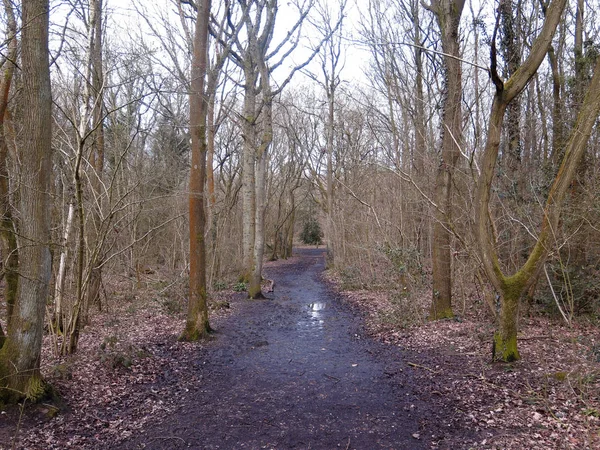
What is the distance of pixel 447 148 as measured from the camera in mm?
7992

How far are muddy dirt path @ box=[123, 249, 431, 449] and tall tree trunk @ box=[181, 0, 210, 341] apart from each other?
678mm

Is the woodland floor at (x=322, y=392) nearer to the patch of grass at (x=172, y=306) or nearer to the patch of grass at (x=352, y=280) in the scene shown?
the patch of grass at (x=172, y=306)

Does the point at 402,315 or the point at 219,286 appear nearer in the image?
the point at 402,315

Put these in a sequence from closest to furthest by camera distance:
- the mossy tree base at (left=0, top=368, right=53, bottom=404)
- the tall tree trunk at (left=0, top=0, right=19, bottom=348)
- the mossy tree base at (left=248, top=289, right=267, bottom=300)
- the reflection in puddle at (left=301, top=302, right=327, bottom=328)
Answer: the mossy tree base at (left=0, top=368, right=53, bottom=404) < the tall tree trunk at (left=0, top=0, right=19, bottom=348) < the reflection in puddle at (left=301, top=302, right=327, bottom=328) < the mossy tree base at (left=248, top=289, right=267, bottom=300)

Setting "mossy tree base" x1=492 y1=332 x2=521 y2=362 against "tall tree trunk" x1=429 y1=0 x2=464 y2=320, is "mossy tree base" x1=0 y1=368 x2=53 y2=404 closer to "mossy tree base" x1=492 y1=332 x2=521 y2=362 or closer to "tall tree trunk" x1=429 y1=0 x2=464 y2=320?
"mossy tree base" x1=492 y1=332 x2=521 y2=362

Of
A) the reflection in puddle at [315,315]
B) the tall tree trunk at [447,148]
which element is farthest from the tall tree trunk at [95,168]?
the tall tree trunk at [447,148]

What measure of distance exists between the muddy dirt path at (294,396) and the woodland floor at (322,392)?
0.07ft

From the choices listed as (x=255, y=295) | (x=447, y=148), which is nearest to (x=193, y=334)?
(x=255, y=295)

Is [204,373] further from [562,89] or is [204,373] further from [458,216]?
[562,89]

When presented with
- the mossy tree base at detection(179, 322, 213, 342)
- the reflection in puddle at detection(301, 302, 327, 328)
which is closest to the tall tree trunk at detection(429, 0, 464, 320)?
the reflection in puddle at detection(301, 302, 327, 328)

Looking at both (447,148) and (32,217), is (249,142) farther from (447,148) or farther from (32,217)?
(32,217)

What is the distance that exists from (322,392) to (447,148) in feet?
16.7

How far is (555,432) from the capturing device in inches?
149

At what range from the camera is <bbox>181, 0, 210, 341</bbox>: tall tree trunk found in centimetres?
774
